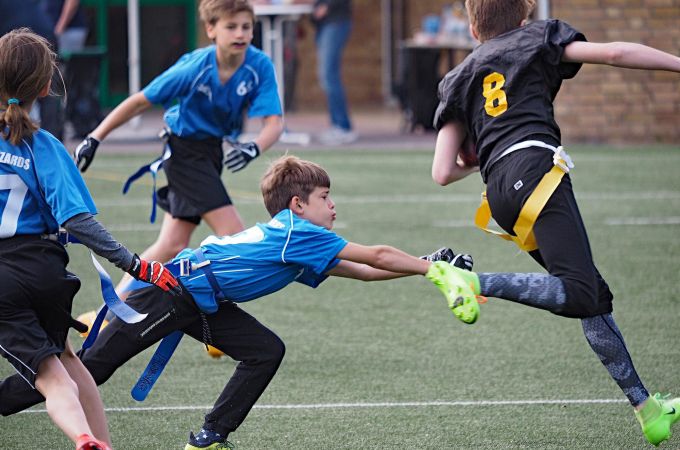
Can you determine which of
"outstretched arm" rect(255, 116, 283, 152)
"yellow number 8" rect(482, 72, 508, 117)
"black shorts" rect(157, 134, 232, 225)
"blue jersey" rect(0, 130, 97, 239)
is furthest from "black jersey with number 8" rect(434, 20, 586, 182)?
"black shorts" rect(157, 134, 232, 225)

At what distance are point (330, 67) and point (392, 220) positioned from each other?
5039mm

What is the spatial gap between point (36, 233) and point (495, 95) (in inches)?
69.3

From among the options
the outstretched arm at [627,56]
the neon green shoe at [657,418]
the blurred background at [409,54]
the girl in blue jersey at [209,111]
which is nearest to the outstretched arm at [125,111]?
the girl in blue jersey at [209,111]

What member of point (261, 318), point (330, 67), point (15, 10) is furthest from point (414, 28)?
point (261, 318)

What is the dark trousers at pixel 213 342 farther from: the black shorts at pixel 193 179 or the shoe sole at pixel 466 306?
the black shorts at pixel 193 179

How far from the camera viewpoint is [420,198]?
1115 cm

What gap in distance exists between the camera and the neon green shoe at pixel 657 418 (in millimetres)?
4363

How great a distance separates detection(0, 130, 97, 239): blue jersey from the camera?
3955 millimetres

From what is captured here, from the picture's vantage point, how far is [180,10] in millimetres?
19375

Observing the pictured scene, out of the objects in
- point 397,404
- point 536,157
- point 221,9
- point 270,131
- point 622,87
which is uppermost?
point 221,9

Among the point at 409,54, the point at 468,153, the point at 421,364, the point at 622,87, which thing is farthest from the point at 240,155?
the point at 409,54

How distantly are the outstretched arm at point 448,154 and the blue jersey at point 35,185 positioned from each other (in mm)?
1420

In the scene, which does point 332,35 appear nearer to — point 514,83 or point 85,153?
point 85,153

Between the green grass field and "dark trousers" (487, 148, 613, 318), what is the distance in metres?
0.65
